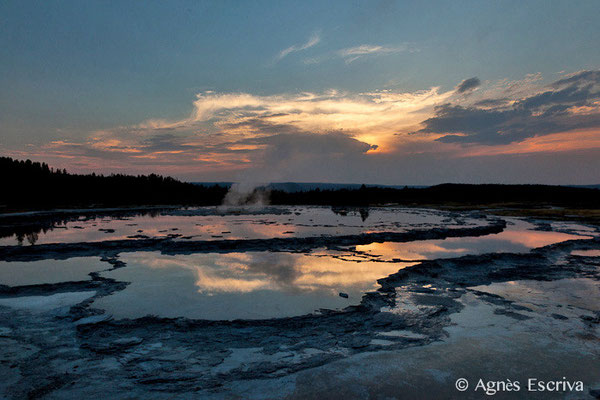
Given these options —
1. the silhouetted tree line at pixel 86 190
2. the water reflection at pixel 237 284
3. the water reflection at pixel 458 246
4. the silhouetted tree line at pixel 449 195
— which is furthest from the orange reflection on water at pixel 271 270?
the silhouetted tree line at pixel 449 195

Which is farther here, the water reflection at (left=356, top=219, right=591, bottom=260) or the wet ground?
the water reflection at (left=356, top=219, right=591, bottom=260)

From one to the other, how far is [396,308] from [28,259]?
16.5 meters

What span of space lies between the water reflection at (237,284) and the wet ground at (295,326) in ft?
0.23

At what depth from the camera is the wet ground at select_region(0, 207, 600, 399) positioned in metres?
5.12

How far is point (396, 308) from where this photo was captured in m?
8.48

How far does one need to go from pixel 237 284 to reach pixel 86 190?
84.7 meters

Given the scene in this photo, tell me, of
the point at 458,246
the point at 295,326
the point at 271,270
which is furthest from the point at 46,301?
the point at 458,246

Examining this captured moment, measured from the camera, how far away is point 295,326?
730 centimetres

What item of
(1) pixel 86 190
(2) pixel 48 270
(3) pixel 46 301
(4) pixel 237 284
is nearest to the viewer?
(3) pixel 46 301

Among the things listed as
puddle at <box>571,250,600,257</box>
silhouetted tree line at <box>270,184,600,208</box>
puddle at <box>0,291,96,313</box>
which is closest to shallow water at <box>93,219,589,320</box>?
puddle at <box>0,291,96,313</box>

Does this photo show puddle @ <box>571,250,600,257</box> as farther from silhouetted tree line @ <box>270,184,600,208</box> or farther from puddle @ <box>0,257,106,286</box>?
silhouetted tree line @ <box>270,184,600,208</box>

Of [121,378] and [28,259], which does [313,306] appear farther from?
[28,259]

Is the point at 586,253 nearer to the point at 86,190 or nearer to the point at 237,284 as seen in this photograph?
the point at 237,284

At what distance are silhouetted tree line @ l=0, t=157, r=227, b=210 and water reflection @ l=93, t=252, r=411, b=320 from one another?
184 feet
